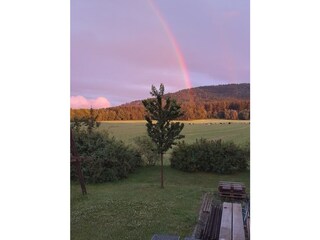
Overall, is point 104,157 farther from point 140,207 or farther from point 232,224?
point 232,224

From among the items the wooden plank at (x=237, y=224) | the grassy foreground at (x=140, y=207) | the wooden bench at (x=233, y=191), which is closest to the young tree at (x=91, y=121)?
the grassy foreground at (x=140, y=207)

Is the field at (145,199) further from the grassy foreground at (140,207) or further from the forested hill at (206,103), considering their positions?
the forested hill at (206,103)

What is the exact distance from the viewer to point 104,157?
5680 mm

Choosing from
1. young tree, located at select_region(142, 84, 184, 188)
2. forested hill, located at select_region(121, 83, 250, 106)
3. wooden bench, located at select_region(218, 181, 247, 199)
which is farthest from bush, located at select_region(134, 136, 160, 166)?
wooden bench, located at select_region(218, 181, 247, 199)

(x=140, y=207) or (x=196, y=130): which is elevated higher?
(x=196, y=130)

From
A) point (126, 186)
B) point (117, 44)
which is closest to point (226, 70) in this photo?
point (117, 44)

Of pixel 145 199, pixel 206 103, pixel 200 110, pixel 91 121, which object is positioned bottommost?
pixel 145 199

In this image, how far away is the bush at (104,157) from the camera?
5520 millimetres

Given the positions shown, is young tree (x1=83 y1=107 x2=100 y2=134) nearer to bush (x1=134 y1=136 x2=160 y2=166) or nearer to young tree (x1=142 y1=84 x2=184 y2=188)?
bush (x1=134 y1=136 x2=160 y2=166)

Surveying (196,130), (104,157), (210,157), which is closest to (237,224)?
(210,157)

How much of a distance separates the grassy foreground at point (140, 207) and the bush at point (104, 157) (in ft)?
0.79

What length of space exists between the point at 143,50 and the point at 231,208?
2.47m

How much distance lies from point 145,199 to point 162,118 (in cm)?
128
